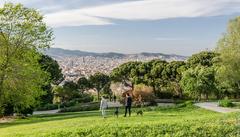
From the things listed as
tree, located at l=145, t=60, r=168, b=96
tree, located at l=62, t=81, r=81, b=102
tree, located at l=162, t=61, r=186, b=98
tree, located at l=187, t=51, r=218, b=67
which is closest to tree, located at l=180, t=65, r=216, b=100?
tree, located at l=187, t=51, r=218, b=67

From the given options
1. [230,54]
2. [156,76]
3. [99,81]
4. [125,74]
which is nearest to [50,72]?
[99,81]

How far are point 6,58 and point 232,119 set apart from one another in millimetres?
25028

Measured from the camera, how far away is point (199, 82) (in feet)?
220

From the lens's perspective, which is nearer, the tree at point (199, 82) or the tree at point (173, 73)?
the tree at point (199, 82)

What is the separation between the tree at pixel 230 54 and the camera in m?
64.4

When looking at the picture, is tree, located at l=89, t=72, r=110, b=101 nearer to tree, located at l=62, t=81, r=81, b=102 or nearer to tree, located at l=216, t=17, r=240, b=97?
tree, located at l=62, t=81, r=81, b=102

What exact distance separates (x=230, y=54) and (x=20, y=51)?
31.7 meters

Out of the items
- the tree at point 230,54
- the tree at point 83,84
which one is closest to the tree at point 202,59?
the tree at point 230,54

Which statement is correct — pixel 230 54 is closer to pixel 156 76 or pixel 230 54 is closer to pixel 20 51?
pixel 156 76

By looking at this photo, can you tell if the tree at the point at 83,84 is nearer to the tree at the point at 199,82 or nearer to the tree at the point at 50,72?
the tree at the point at 50,72

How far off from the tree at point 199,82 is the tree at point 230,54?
2.64 meters

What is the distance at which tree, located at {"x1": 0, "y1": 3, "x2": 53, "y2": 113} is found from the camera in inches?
1623

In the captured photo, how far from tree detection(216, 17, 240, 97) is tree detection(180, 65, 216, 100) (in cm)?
264

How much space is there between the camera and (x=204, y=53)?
86.9 meters
